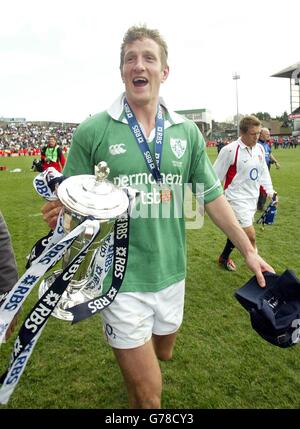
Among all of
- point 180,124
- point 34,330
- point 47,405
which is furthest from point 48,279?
point 47,405

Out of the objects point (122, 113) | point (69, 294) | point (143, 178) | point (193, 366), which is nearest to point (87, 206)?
point (143, 178)

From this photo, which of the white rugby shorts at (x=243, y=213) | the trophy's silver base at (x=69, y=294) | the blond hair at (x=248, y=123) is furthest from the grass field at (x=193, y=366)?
the blond hair at (x=248, y=123)

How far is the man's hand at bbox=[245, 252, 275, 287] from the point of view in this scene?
2240 millimetres

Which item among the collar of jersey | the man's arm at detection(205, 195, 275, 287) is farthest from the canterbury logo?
the man's arm at detection(205, 195, 275, 287)

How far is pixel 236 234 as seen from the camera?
2.32m

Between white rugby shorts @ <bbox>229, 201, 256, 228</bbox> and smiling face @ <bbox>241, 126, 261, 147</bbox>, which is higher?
smiling face @ <bbox>241, 126, 261, 147</bbox>

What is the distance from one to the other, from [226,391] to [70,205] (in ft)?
6.66

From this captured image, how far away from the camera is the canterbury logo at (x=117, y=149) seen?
2.07 m

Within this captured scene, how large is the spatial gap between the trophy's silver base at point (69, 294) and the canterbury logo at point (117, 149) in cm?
66

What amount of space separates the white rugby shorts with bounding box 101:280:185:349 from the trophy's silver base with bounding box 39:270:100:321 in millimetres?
148

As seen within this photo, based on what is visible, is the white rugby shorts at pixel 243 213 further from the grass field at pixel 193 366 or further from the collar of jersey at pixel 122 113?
the collar of jersey at pixel 122 113

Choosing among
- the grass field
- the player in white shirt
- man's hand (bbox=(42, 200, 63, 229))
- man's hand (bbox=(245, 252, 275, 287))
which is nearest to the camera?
man's hand (bbox=(42, 200, 63, 229))

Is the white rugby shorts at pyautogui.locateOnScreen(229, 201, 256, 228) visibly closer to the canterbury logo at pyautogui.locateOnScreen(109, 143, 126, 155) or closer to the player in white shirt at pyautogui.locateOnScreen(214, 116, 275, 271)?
the player in white shirt at pyautogui.locateOnScreen(214, 116, 275, 271)
